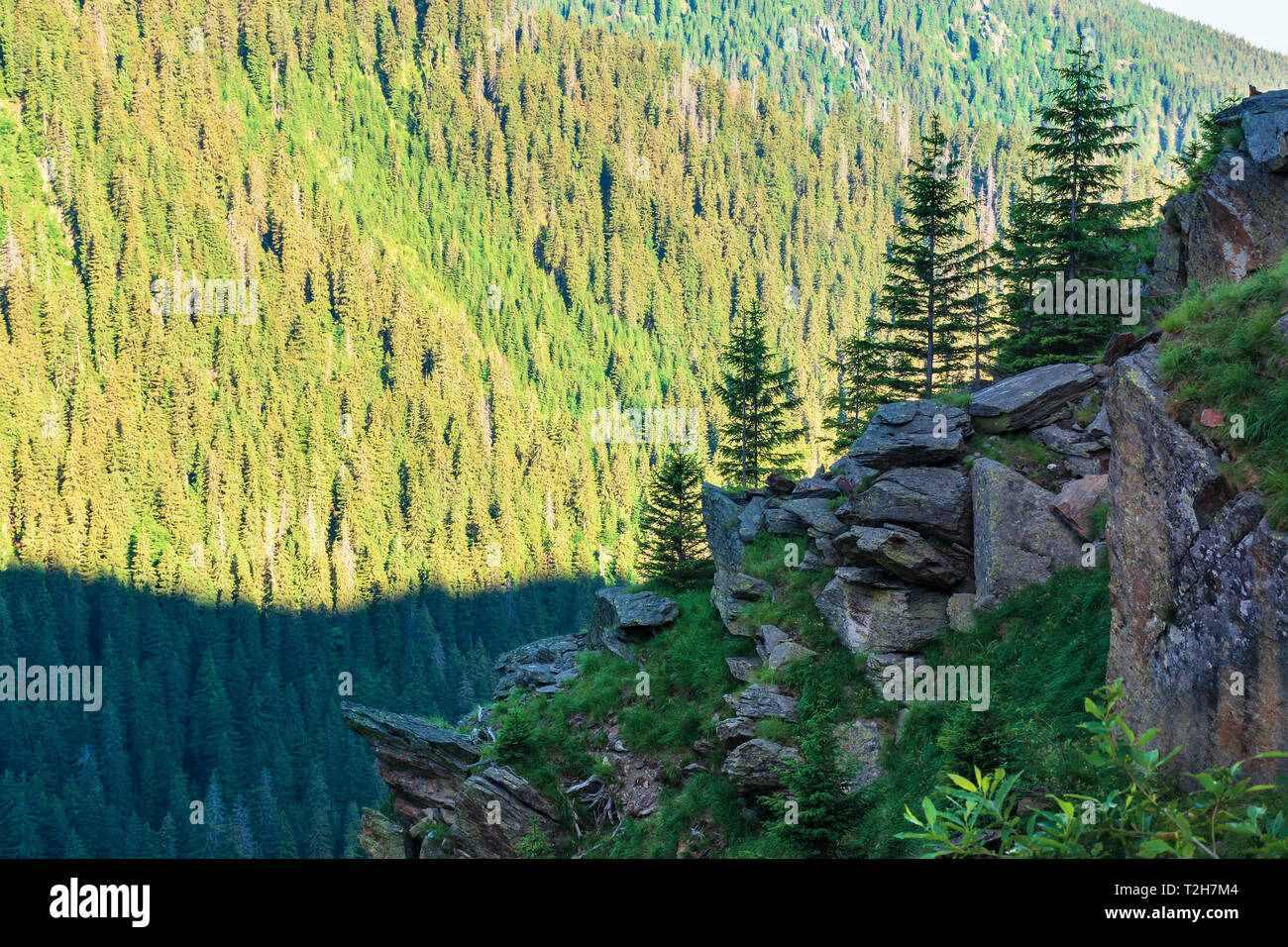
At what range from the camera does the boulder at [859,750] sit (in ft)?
57.0

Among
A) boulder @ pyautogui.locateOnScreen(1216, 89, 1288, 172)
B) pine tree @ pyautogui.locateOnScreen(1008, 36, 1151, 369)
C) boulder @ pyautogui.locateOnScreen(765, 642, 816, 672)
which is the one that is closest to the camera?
boulder @ pyautogui.locateOnScreen(1216, 89, 1288, 172)

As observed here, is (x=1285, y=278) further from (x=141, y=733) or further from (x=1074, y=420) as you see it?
(x=141, y=733)

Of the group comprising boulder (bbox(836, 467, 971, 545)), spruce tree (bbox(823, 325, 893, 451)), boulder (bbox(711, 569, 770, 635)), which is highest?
spruce tree (bbox(823, 325, 893, 451))

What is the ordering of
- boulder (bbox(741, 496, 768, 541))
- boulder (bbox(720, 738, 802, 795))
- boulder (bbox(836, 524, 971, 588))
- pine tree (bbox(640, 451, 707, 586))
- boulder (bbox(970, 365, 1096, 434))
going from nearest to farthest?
1. boulder (bbox(720, 738, 802, 795))
2. boulder (bbox(836, 524, 971, 588))
3. boulder (bbox(970, 365, 1096, 434))
4. boulder (bbox(741, 496, 768, 541))
5. pine tree (bbox(640, 451, 707, 586))

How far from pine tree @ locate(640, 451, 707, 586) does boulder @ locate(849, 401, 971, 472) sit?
9421 millimetres

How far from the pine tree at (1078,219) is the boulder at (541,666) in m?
18.2

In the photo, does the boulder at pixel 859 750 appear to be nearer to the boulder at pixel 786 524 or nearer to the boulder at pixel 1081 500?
the boulder at pixel 1081 500

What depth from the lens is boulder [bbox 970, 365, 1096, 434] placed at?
830 inches

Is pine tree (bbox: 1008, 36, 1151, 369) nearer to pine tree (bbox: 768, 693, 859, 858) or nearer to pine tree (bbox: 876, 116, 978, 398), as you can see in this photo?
pine tree (bbox: 876, 116, 978, 398)

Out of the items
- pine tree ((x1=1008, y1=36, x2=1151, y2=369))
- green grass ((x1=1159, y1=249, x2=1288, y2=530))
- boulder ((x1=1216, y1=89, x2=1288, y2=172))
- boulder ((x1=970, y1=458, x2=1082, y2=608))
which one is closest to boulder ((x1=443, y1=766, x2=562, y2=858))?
boulder ((x1=970, y1=458, x2=1082, y2=608))

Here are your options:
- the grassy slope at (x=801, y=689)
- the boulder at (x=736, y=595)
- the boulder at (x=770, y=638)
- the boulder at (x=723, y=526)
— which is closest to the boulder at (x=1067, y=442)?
A: the grassy slope at (x=801, y=689)

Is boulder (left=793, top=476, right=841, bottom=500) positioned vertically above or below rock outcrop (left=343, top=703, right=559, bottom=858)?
above

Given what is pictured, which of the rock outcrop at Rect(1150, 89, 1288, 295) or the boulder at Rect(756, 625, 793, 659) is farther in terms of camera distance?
the boulder at Rect(756, 625, 793, 659)

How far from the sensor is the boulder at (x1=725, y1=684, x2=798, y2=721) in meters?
20.3
